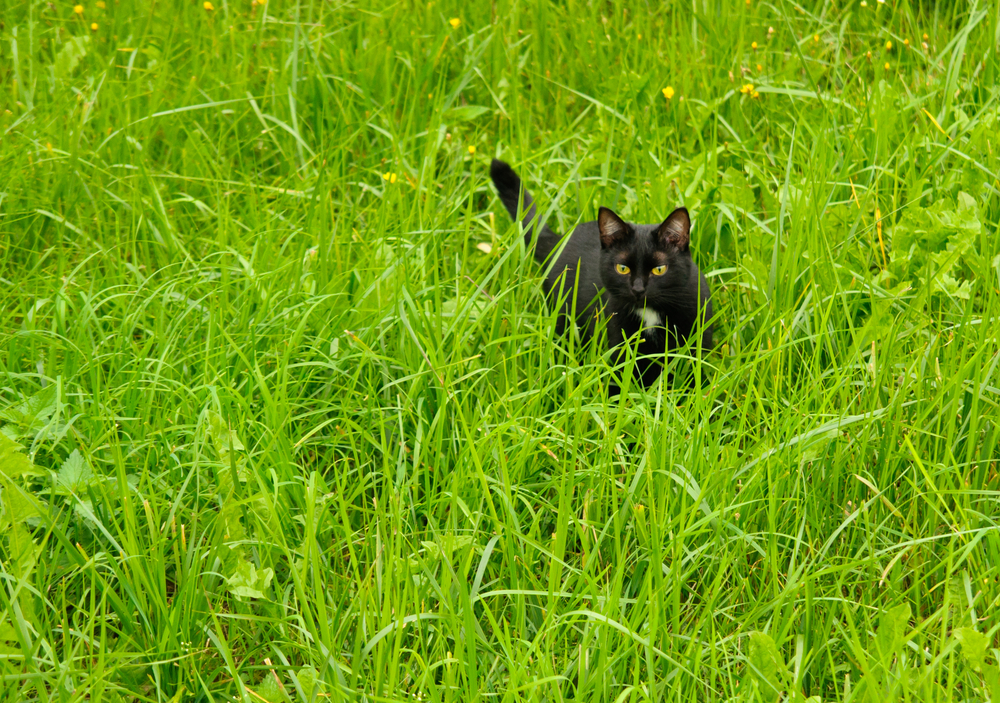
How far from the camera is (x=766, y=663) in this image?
1.87 metres

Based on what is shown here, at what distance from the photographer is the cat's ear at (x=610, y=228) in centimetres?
287

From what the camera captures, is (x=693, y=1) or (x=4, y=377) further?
(x=693, y=1)

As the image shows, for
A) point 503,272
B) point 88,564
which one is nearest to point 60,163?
point 503,272

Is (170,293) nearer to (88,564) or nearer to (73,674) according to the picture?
(88,564)

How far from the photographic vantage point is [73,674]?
1899 mm

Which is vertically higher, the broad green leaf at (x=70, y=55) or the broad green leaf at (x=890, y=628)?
the broad green leaf at (x=70, y=55)

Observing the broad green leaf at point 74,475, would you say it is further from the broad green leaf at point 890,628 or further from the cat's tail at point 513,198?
the broad green leaf at point 890,628

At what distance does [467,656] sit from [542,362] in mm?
968

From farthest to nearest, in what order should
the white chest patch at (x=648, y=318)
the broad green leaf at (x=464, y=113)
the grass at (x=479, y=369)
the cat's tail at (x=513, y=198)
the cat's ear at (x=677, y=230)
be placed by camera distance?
1. the broad green leaf at (x=464, y=113)
2. the cat's tail at (x=513, y=198)
3. the white chest patch at (x=648, y=318)
4. the cat's ear at (x=677, y=230)
5. the grass at (x=479, y=369)

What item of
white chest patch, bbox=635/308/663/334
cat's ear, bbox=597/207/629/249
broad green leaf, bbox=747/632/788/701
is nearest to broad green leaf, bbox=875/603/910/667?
broad green leaf, bbox=747/632/788/701

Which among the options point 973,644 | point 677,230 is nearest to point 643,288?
point 677,230

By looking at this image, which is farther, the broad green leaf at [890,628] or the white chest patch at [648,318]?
the white chest patch at [648,318]

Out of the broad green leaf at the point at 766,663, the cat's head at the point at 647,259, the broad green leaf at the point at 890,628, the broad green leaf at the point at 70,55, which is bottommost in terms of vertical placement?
the broad green leaf at the point at 766,663

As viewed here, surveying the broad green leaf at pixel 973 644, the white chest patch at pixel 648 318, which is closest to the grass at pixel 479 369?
the broad green leaf at pixel 973 644
